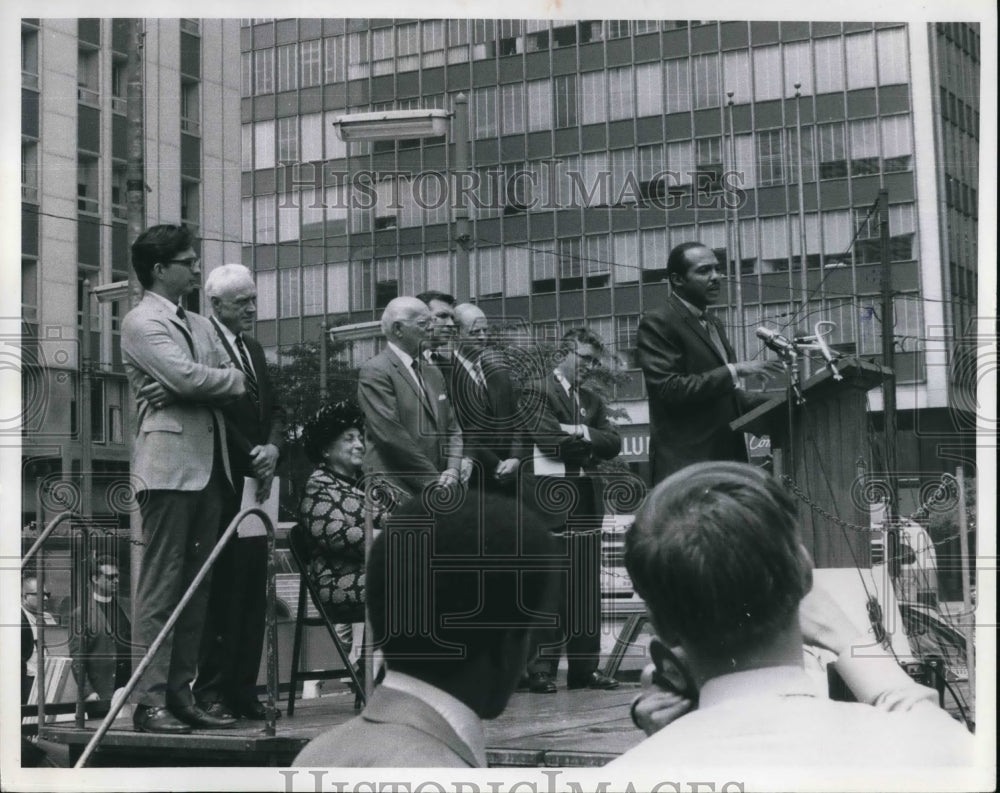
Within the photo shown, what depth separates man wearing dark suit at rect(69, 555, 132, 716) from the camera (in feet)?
14.4

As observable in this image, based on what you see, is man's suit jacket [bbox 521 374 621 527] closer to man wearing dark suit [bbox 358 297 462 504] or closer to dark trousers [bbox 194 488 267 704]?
man wearing dark suit [bbox 358 297 462 504]

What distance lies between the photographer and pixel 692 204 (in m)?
4.47

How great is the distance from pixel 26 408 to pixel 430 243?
1.14 meters

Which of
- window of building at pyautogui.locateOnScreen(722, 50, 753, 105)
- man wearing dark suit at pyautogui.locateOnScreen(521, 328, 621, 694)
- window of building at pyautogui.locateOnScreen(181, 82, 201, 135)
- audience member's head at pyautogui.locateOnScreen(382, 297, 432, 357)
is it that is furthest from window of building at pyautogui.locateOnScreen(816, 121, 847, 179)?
window of building at pyautogui.locateOnScreen(181, 82, 201, 135)

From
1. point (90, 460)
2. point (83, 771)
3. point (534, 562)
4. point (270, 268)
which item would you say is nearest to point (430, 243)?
point (270, 268)

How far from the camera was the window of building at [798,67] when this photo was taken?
4.51 meters

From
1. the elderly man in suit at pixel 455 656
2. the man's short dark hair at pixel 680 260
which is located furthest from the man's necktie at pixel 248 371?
the elderly man in suit at pixel 455 656

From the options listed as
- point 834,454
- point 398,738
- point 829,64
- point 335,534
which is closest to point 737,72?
point 829,64

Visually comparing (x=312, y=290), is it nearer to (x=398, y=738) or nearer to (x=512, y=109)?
(x=512, y=109)

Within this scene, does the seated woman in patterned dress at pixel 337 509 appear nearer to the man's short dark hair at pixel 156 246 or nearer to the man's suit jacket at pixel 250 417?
the man's suit jacket at pixel 250 417

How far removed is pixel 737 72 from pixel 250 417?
63.8 inches

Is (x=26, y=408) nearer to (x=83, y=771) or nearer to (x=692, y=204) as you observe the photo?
(x=83, y=771)

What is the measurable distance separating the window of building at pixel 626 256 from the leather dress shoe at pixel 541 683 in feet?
3.52

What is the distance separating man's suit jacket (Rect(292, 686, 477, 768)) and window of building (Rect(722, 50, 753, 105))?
2502mm
